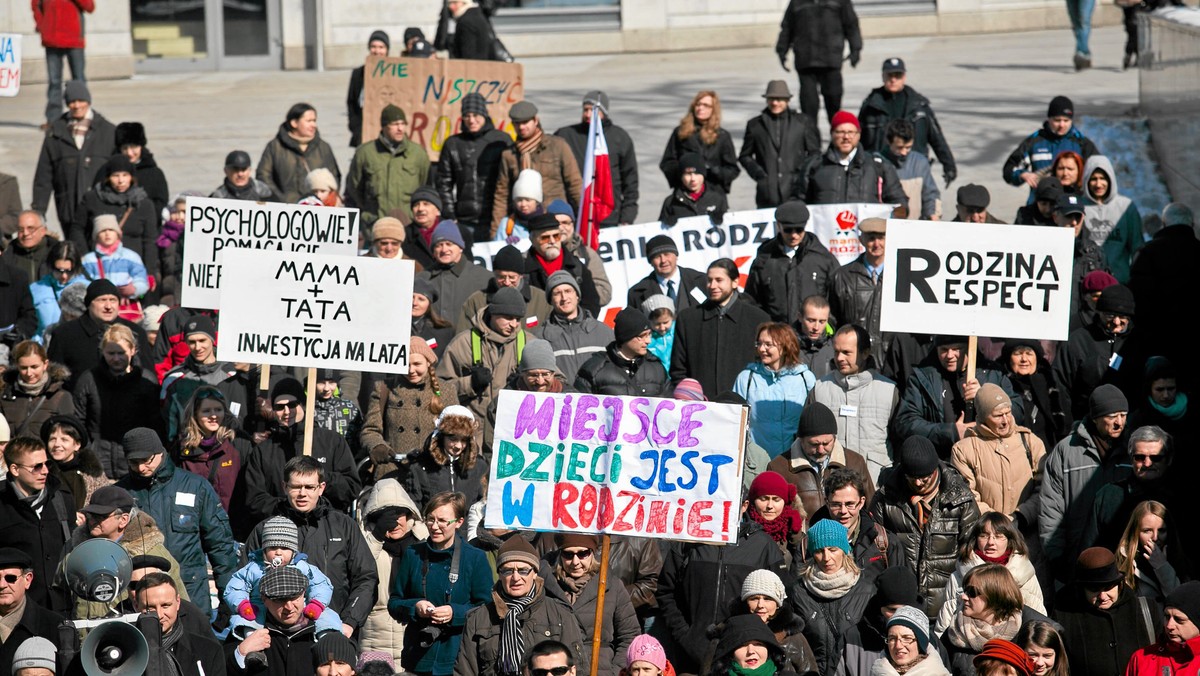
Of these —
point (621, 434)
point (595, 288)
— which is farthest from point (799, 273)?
point (621, 434)

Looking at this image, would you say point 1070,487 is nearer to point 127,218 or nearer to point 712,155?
point 712,155

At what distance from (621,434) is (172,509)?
2784mm

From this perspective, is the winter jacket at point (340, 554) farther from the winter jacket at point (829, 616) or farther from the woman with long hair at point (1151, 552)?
the woman with long hair at point (1151, 552)

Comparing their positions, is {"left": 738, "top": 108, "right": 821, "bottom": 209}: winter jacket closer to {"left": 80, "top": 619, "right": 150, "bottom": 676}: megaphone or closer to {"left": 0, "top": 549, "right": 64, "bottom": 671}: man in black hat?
{"left": 0, "top": 549, "right": 64, "bottom": 671}: man in black hat

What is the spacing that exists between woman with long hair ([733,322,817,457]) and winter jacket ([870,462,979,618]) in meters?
1.65

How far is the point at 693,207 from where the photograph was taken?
1461cm

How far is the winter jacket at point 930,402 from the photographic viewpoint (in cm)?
1052

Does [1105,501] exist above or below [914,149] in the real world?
below

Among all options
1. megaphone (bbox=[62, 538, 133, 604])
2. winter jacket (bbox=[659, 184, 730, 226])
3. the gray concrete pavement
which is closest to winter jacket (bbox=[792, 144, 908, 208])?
winter jacket (bbox=[659, 184, 730, 226])

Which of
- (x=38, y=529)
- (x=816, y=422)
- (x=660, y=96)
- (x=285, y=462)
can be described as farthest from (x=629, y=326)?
(x=660, y=96)

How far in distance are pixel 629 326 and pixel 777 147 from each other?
4.91 metres

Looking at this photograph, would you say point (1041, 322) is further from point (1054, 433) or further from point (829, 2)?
point (829, 2)

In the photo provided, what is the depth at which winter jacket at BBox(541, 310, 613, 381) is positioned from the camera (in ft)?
38.3

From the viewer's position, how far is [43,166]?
16500mm
